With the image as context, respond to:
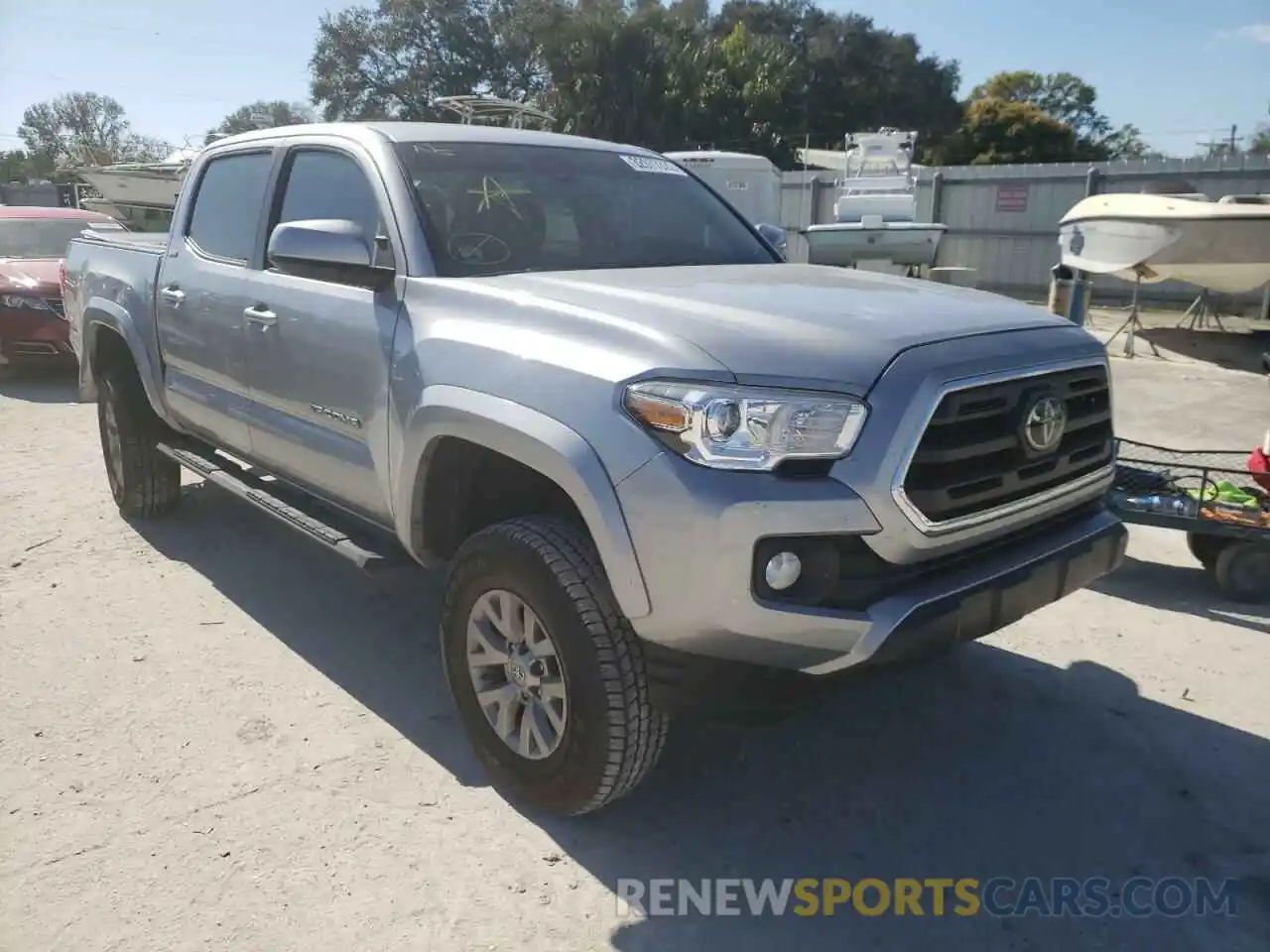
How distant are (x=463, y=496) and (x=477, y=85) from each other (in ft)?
157

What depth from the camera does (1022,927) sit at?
249 centimetres

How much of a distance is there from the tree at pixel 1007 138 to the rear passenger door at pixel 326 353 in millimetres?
40065

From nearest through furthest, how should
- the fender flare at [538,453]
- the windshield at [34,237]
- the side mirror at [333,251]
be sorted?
Result: 1. the fender flare at [538,453]
2. the side mirror at [333,251]
3. the windshield at [34,237]

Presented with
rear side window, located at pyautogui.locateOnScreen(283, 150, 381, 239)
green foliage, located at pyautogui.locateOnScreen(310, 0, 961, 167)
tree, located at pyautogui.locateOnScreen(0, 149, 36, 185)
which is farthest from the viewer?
tree, located at pyautogui.locateOnScreen(0, 149, 36, 185)

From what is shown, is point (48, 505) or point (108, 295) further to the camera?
point (48, 505)

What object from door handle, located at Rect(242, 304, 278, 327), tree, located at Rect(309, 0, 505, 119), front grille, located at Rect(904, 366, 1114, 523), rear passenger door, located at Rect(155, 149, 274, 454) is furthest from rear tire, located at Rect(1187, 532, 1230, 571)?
tree, located at Rect(309, 0, 505, 119)

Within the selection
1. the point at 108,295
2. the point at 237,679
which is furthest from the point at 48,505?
the point at 237,679

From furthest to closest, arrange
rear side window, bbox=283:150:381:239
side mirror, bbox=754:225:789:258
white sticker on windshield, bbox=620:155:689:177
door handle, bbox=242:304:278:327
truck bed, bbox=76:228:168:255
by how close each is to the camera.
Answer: truck bed, bbox=76:228:168:255 → side mirror, bbox=754:225:789:258 → white sticker on windshield, bbox=620:155:689:177 → door handle, bbox=242:304:278:327 → rear side window, bbox=283:150:381:239

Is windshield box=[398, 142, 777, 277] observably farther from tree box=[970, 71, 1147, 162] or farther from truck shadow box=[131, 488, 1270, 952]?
tree box=[970, 71, 1147, 162]

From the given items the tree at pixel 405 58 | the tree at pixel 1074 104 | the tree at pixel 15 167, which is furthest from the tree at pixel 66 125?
the tree at pixel 1074 104

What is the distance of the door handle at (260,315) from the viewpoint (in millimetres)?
3771

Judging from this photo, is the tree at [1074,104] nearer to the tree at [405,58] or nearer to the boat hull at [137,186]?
the tree at [405,58]

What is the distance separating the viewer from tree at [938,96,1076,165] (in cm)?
4009

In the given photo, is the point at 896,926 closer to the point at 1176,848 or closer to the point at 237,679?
the point at 1176,848
